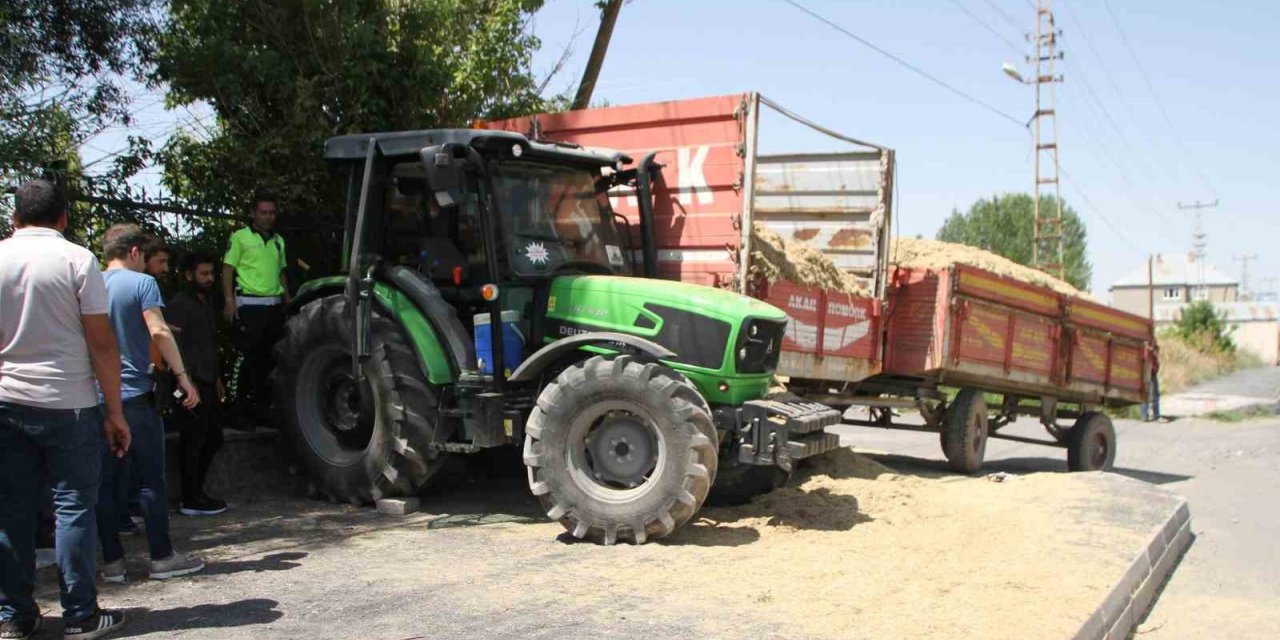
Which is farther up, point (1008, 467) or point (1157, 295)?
point (1157, 295)

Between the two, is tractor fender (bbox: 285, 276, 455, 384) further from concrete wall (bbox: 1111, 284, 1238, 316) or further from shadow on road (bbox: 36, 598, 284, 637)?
concrete wall (bbox: 1111, 284, 1238, 316)

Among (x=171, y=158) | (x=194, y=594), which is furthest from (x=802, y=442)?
(x=171, y=158)

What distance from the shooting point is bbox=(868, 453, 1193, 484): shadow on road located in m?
11.4

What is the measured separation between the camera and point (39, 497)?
4.52m

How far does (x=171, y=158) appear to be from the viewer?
31.6 ft

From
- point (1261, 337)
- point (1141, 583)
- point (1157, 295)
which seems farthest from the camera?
point (1157, 295)

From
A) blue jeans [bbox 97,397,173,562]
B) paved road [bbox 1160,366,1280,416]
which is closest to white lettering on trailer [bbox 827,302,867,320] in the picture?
blue jeans [bbox 97,397,173,562]

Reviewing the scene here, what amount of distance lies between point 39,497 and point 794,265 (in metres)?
5.98

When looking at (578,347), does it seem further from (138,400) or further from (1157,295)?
(1157,295)

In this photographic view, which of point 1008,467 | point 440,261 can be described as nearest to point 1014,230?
point 1008,467

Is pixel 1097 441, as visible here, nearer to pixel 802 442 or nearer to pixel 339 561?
pixel 802 442

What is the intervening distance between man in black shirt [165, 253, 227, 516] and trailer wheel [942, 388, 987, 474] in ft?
23.2

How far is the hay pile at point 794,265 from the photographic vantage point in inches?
332

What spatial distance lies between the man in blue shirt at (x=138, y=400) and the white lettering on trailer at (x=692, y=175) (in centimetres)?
413
